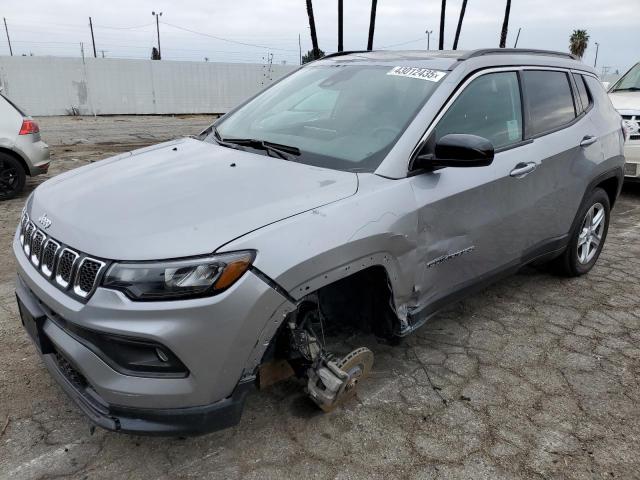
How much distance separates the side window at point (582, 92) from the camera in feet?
13.3

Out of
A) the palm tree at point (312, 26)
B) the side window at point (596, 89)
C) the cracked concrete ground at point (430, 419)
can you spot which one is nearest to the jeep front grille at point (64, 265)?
the cracked concrete ground at point (430, 419)

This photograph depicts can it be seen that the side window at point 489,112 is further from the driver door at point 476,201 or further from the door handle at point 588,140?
the door handle at point 588,140

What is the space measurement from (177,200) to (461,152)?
1.35 meters

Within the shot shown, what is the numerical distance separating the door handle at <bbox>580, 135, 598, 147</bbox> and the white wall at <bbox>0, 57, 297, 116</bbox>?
2125 centimetres

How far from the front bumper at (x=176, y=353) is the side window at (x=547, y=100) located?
7.85 ft

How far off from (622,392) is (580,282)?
1.62 meters

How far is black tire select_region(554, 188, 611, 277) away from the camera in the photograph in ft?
13.3

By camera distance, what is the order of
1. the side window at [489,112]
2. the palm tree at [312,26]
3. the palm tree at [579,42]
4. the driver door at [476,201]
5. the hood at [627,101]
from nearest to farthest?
the driver door at [476,201] < the side window at [489,112] < the hood at [627,101] < the palm tree at [312,26] < the palm tree at [579,42]

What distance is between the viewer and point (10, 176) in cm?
689

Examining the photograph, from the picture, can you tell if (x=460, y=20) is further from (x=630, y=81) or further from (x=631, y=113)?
(x=631, y=113)

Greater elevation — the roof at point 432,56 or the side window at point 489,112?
the roof at point 432,56

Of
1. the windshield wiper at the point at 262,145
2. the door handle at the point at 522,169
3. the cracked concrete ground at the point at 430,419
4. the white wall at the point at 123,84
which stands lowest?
the white wall at the point at 123,84

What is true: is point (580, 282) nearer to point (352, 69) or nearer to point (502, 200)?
point (502, 200)

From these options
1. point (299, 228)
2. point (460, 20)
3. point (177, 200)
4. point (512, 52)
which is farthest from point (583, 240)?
point (460, 20)
